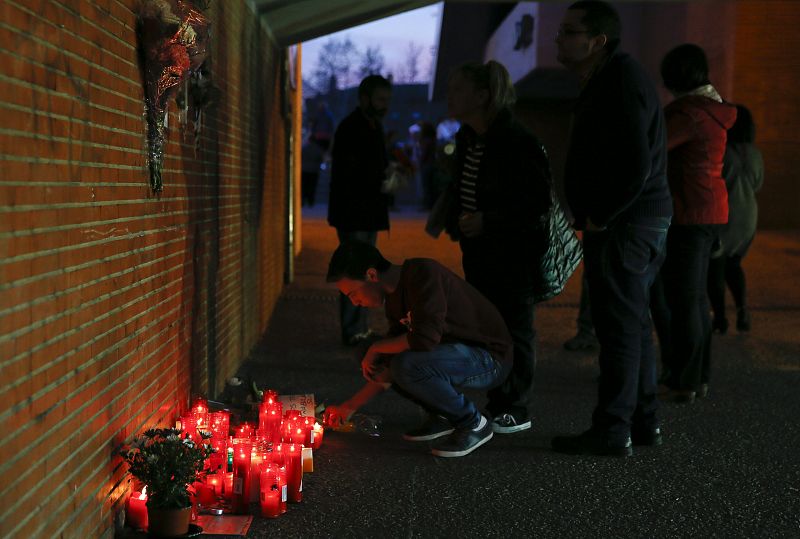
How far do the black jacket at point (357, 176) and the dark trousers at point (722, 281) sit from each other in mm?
2984

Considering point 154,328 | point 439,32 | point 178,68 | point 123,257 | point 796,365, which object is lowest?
point 796,365

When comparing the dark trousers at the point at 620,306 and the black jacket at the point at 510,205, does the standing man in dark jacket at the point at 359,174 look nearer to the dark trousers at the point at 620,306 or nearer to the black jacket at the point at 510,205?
the black jacket at the point at 510,205

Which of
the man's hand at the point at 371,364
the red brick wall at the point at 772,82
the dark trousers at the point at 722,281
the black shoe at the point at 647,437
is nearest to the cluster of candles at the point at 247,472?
the man's hand at the point at 371,364

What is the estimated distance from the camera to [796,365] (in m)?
7.96

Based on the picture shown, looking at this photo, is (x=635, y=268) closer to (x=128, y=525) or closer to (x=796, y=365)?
(x=128, y=525)

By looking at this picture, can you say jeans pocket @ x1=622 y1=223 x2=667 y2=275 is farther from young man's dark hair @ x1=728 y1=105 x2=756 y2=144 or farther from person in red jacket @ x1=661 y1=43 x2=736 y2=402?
young man's dark hair @ x1=728 y1=105 x2=756 y2=144

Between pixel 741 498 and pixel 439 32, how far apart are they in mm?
28268

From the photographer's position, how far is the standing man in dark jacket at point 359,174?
26.6 feet

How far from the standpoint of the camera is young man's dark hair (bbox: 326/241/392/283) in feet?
16.0

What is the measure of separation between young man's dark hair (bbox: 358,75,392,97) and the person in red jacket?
7.78ft

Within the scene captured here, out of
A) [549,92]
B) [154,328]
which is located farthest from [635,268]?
[549,92]

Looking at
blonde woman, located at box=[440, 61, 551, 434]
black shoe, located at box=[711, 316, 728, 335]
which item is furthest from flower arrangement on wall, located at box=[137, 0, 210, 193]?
black shoe, located at box=[711, 316, 728, 335]

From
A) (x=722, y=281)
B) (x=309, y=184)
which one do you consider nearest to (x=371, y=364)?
(x=722, y=281)

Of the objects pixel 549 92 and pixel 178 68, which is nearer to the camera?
pixel 178 68
